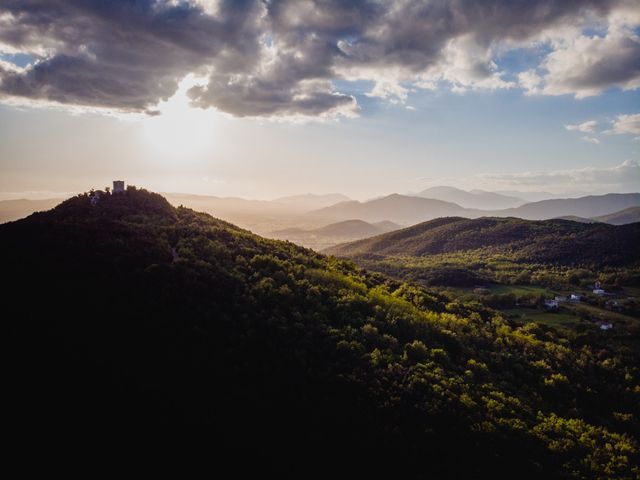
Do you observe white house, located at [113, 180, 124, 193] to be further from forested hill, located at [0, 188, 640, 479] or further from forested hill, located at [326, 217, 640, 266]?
forested hill, located at [326, 217, 640, 266]

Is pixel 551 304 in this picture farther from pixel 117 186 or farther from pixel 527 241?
pixel 527 241

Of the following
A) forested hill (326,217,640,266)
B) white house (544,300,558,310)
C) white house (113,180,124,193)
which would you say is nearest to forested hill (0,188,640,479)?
white house (113,180,124,193)

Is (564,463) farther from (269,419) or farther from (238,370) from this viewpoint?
(238,370)

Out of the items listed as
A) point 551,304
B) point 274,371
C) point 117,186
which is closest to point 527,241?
point 551,304

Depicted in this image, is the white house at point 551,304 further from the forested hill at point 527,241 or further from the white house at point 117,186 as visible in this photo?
the white house at point 117,186

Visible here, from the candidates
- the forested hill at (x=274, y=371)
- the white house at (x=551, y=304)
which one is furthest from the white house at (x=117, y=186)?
the white house at (x=551, y=304)

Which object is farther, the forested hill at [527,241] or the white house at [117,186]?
the forested hill at [527,241]
